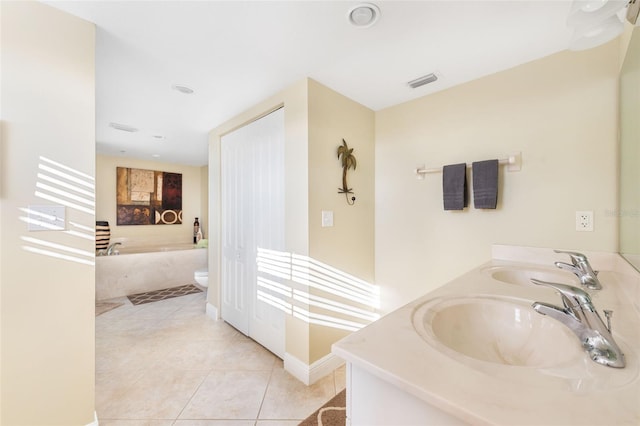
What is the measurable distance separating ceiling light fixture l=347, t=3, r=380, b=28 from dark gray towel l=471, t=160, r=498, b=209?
1.14m

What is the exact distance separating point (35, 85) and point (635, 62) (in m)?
2.69

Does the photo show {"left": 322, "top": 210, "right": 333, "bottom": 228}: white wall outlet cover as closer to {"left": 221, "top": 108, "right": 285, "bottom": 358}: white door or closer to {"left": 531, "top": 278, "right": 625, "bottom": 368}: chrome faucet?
{"left": 221, "top": 108, "right": 285, "bottom": 358}: white door

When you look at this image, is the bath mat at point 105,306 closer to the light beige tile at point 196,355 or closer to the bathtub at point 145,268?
the bathtub at point 145,268

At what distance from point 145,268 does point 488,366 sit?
14.9ft

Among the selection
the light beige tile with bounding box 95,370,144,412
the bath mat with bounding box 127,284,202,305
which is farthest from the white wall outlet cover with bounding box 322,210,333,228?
the bath mat with bounding box 127,284,202,305

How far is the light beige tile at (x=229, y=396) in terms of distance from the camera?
1554 millimetres

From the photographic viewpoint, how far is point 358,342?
0.69 metres

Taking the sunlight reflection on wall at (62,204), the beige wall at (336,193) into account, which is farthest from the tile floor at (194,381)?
the sunlight reflection on wall at (62,204)

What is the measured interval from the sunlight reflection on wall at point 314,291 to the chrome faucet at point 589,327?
139 centimetres

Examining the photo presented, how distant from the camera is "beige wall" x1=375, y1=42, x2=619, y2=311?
1468mm

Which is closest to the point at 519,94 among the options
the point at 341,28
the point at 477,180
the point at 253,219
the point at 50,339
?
the point at 477,180

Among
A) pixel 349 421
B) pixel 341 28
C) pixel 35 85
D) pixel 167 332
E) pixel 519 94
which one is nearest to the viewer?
pixel 349 421

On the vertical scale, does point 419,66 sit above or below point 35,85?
above

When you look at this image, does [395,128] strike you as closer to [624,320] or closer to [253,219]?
[253,219]
